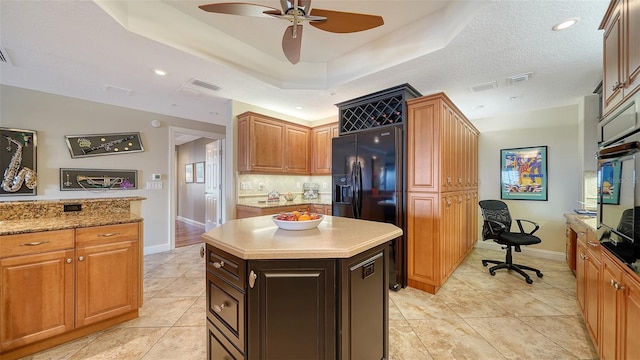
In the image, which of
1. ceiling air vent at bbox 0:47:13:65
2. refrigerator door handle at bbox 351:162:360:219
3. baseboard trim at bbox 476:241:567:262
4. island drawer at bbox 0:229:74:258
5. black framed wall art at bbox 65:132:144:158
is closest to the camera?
island drawer at bbox 0:229:74:258

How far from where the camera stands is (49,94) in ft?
10.8

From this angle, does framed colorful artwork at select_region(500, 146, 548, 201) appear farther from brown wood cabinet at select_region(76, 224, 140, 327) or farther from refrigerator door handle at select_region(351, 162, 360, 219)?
brown wood cabinet at select_region(76, 224, 140, 327)

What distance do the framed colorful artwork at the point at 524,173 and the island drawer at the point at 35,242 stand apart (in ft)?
18.8

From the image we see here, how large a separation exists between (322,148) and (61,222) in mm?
3457

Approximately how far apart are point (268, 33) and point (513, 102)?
3704 mm

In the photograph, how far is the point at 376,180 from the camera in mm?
2930

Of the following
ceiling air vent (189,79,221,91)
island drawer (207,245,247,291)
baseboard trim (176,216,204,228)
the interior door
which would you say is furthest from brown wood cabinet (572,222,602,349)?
baseboard trim (176,216,204,228)

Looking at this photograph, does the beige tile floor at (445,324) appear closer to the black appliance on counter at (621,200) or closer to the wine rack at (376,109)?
the black appliance on counter at (621,200)

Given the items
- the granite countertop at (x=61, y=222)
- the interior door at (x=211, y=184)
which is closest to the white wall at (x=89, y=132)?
the interior door at (x=211, y=184)

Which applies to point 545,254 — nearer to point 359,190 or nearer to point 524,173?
point 524,173

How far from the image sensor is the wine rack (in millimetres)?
2957

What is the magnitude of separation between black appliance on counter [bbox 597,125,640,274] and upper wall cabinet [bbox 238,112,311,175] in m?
3.52

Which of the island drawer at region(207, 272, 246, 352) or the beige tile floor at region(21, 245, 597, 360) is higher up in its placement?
the island drawer at region(207, 272, 246, 352)

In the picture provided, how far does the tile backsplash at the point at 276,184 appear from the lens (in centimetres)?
390
